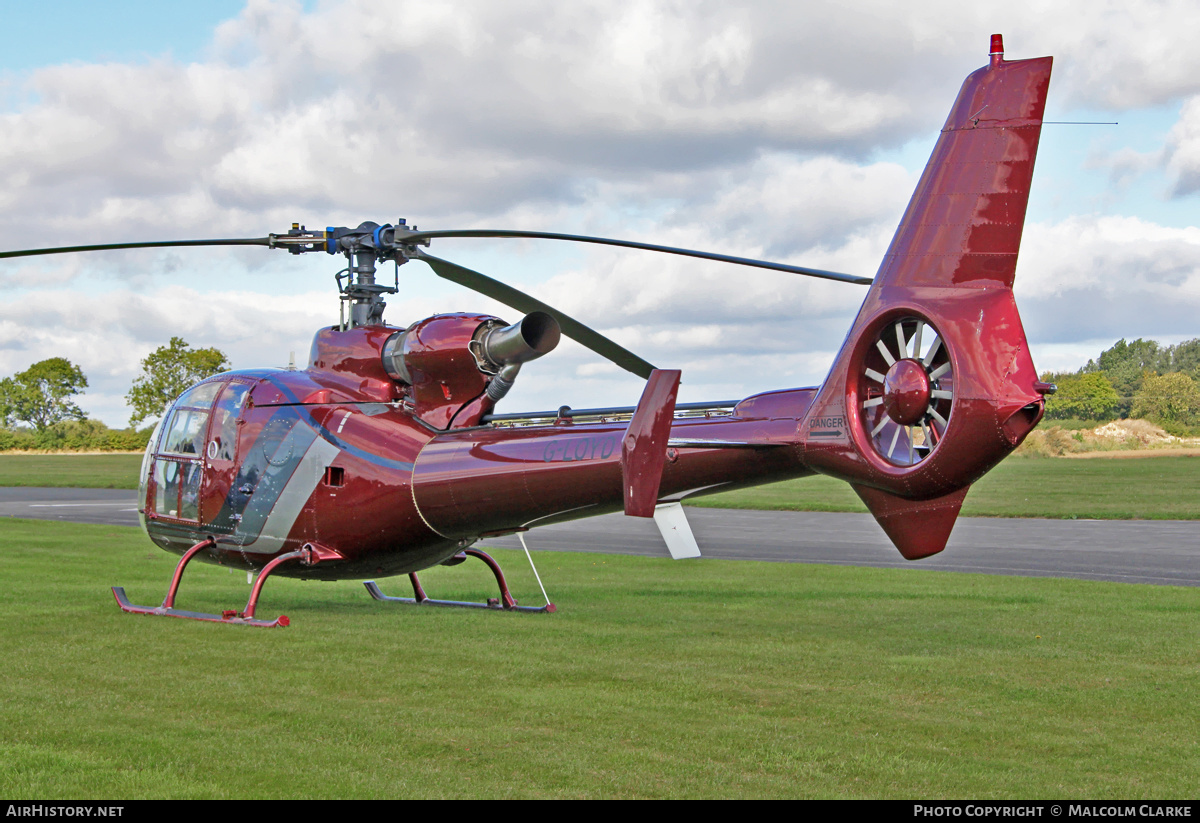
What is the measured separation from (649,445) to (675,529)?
1851 mm

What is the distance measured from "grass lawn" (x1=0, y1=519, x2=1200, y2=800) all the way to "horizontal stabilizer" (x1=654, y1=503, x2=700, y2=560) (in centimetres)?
103

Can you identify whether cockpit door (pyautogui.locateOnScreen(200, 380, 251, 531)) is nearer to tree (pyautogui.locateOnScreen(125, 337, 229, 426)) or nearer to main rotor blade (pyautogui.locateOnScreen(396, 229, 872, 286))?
main rotor blade (pyautogui.locateOnScreen(396, 229, 872, 286))

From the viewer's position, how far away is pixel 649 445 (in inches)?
373

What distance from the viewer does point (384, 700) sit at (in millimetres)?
8758

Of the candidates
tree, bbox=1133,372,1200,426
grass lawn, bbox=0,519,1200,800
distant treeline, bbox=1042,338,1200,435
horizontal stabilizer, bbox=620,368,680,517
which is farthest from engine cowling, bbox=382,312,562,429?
tree, bbox=1133,372,1200,426

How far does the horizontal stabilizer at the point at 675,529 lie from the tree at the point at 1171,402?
2712 inches

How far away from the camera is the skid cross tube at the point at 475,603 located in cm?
1379

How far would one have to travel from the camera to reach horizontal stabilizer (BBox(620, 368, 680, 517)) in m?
9.43

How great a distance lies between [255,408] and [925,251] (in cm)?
781

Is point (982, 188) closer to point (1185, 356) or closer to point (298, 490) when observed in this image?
point (298, 490)

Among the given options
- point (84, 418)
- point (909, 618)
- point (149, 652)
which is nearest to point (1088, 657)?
point (909, 618)

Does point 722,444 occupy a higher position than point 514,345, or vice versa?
point 514,345

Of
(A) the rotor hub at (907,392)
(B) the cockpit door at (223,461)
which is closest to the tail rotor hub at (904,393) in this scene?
(A) the rotor hub at (907,392)

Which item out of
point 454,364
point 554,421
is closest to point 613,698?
point 554,421
